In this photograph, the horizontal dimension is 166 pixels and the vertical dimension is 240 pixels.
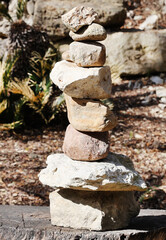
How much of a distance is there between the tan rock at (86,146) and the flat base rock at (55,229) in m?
0.57

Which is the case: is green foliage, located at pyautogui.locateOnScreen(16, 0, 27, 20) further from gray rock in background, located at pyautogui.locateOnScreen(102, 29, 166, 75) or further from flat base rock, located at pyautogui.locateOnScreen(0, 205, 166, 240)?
flat base rock, located at pyautogui.locateOnScreen(0, 205, 166, 240)

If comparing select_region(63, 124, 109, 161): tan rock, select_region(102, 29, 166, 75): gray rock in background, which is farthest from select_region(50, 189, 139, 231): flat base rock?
select_region(102, 29, 166, 75): gray rock in background

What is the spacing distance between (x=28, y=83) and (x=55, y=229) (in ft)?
11.3

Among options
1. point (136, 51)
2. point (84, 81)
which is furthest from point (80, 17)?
point (136, 51)

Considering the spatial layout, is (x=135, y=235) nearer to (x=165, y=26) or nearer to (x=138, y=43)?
(x=138, y=43)

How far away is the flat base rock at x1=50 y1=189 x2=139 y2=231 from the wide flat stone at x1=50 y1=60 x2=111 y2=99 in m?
0.78

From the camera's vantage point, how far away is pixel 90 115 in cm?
323

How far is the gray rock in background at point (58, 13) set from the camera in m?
7.70

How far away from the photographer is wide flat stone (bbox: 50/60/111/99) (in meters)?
3.10

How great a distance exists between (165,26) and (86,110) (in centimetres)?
624

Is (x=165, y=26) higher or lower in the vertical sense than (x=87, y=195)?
higher

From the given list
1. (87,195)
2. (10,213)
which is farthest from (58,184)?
(10,213)

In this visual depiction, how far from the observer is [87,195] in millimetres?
3338

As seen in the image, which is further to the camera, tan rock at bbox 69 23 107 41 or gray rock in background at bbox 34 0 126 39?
gray rock in background at bbox 34 0 126 39
